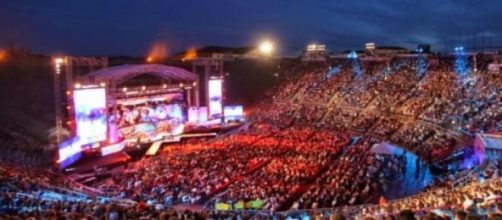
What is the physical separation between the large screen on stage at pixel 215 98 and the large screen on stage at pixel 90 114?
1273cm

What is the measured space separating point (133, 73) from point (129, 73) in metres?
0.40

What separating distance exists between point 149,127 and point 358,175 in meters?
20.0

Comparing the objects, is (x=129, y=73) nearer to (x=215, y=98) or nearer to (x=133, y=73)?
(x=133, y=73)

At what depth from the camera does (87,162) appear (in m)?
30.5

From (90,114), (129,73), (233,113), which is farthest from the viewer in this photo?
(233,113)

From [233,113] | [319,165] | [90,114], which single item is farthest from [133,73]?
[319,165]

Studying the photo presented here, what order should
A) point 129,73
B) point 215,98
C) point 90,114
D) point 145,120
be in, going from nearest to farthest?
point 90,114, point 129,73, point 145,120, point 215,98

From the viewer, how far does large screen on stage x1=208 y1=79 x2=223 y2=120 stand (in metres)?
44.9

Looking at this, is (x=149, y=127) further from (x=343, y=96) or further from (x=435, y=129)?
(x=435, y=129)

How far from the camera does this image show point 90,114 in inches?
1276

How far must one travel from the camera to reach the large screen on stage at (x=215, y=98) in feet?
147

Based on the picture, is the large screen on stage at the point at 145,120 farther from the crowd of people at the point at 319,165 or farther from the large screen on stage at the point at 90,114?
the crowd of people at the point at 319,165

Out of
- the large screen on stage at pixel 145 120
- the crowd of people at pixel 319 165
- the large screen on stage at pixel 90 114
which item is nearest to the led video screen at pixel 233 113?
the crowd of people at pixel 319 165

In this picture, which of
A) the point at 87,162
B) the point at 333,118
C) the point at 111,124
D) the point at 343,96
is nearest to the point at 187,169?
the point at 87,162
